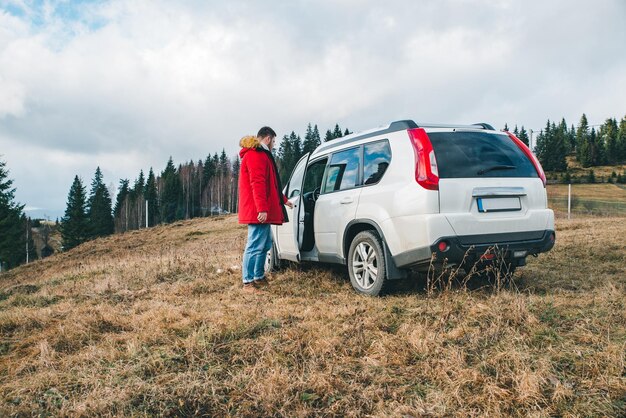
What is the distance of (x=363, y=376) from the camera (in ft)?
9.17

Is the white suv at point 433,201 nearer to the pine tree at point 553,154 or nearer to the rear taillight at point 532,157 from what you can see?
the rear taillight at point 532,157

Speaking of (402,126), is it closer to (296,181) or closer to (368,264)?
(368,264)

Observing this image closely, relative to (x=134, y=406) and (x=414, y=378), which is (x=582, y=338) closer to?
(x=414, y=378)

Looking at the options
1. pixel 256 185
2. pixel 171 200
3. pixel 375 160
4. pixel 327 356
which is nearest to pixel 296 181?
pixel 256 185

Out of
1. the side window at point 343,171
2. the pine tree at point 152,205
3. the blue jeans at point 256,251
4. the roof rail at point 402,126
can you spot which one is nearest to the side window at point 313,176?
the side window at point 343,171

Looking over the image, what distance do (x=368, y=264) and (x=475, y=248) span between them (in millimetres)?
1259

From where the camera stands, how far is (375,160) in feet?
16.3

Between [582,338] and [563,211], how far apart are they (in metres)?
29.4

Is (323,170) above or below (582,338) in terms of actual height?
above

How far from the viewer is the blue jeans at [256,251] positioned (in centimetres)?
565

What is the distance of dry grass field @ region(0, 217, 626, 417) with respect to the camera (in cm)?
248

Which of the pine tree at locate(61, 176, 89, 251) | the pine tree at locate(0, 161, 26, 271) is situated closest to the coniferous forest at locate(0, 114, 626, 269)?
the pine tree at locate(61, 176, 89, 251)

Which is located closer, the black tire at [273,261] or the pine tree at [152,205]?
the black tire at [273,261]

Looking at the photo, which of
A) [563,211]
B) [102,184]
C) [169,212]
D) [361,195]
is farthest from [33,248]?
[361,195]
